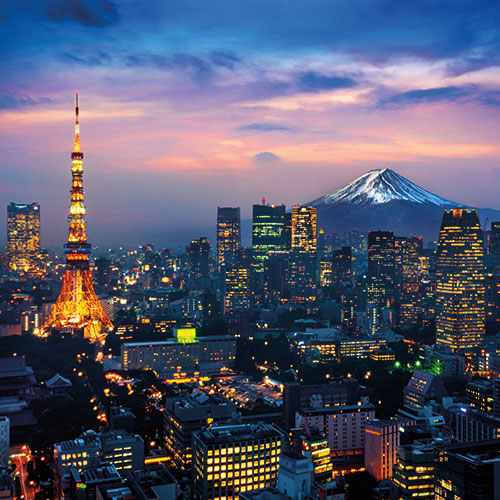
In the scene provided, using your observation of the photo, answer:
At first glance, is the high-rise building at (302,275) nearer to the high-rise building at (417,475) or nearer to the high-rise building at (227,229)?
the high-rise building at (227,229)

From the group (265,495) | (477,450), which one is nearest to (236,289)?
(477,450)

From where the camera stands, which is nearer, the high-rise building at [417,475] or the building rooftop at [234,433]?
the high-rise building at [417,475]

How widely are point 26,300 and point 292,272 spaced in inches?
996

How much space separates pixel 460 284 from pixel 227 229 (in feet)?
156

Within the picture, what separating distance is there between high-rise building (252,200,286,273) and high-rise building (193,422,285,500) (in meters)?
59.2

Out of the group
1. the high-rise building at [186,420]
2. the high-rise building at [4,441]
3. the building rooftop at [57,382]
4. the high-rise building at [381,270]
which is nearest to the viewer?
the high-rise building at [186,420]

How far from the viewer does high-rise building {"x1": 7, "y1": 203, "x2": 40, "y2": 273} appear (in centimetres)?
7684

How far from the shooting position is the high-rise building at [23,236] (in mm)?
76844

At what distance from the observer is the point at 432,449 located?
17.2 metres

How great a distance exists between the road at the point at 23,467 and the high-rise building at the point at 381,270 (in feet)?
125

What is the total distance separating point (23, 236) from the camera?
79125mm

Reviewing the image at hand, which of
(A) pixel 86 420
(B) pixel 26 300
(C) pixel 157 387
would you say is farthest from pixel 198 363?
(B) pixel 26 300

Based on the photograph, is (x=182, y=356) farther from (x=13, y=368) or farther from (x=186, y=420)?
(x=186, y=420)

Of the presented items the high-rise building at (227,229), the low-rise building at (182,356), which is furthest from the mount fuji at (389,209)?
the low-rise building at (182,356)
